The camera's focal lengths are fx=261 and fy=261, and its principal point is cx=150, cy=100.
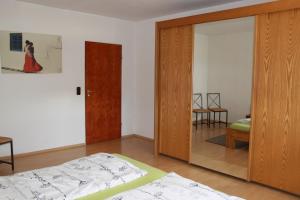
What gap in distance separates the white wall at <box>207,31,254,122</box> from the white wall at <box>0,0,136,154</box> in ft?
7.10

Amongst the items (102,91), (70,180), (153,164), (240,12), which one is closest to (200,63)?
(240,12)

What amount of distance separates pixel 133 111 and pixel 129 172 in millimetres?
3460

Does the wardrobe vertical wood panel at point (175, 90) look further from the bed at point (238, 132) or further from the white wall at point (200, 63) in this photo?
the bed at point (238, 132)

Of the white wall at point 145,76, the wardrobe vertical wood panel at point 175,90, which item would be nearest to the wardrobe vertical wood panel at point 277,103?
the wardrobe vertical wood panel at point 175,90

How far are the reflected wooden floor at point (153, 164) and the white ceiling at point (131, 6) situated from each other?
236cm

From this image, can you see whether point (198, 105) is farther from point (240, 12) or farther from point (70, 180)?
point (70, 180)

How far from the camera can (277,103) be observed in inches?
115

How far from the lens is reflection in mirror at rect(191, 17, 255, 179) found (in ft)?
11.0

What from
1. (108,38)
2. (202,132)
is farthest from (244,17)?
(108,38)

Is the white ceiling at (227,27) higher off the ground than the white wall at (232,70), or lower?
higher

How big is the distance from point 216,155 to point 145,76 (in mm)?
2156

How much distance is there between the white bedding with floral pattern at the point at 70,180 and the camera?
1.68 meters

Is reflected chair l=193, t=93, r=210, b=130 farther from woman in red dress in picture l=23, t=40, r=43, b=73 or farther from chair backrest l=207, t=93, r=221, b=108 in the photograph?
woman in red dress in picture l=23, t=40, r=43, b=73

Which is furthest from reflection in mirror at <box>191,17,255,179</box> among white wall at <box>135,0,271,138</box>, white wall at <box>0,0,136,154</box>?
white wall at <box>0,0,136,154</box>
